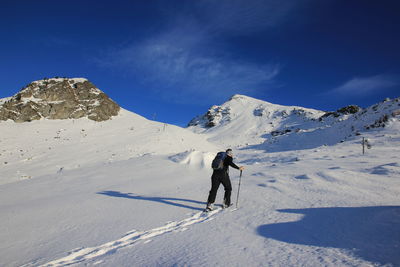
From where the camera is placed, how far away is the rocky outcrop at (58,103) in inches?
1113

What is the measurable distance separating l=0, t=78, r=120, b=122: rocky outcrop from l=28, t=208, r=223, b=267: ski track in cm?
2911

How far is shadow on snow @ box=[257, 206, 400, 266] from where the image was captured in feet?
9.18

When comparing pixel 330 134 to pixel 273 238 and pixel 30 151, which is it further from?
pixel 30 151

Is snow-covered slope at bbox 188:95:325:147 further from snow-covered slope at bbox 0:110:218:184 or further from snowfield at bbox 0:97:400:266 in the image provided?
snowfield at bbox 0:97:400:266

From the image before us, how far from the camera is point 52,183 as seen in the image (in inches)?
443

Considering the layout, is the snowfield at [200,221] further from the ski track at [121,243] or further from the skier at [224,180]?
the skier at [224,180]

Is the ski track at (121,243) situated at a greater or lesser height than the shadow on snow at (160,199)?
lesser

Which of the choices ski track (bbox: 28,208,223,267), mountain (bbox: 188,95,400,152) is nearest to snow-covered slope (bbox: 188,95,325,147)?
mountain (bbox: 188,95,400,152)

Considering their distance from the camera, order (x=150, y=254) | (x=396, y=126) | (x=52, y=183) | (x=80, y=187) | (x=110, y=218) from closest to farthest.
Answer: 1. (x=150, y=254)
2. (x=110, y=218)
3. (x=80, y=187)
4. (x=52, y=183)
5. (x=396, y=126)

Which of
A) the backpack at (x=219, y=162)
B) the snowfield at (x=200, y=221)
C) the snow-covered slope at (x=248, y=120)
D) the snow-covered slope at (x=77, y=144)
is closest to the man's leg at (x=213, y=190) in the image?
the backpack at (x=219, y=162)

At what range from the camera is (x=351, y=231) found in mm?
3414

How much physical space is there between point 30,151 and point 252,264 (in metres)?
24.2

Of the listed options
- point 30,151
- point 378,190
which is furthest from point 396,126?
point 30,151

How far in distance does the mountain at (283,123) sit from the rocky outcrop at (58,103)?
21.7m
